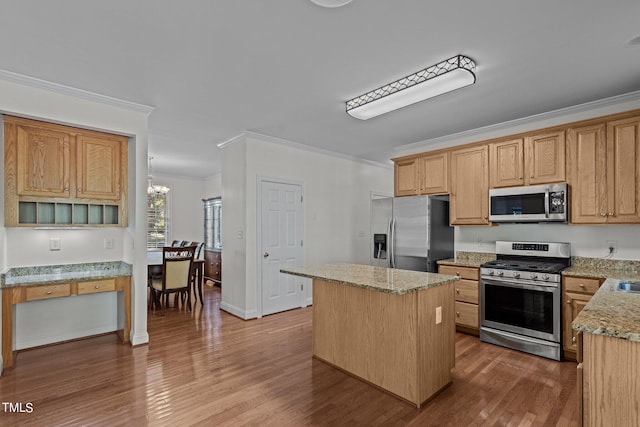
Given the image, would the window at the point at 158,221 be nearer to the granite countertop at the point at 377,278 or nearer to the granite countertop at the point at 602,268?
the granite countertop at the point at 377,278

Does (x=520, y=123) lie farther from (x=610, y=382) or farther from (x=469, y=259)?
(x=610, y=382)

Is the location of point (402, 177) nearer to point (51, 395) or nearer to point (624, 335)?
point (624, 335)

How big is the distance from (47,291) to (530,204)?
199 inches

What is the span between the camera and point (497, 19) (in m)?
2.06

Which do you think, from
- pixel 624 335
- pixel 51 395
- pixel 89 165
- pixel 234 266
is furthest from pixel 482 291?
pixel 89 165

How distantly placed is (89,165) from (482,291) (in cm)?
456

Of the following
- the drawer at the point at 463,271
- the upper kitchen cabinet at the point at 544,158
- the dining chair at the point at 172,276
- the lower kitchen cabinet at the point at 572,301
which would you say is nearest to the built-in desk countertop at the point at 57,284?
the dining chair at the point at 172,276

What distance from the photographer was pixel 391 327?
100 inches

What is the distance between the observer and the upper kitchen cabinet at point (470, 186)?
4016mm

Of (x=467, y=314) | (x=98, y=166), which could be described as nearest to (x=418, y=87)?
(x=467, y=314)

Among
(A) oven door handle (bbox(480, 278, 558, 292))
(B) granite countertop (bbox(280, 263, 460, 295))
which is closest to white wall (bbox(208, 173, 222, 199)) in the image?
(B) granite countertop (bbox(280, 263, 460, 295))

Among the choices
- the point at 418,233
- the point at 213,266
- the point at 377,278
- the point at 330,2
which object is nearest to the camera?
the point at 330,2

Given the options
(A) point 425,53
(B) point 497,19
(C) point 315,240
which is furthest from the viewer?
(C) point 315,240

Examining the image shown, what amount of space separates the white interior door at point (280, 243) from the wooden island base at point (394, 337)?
6.24 ft
